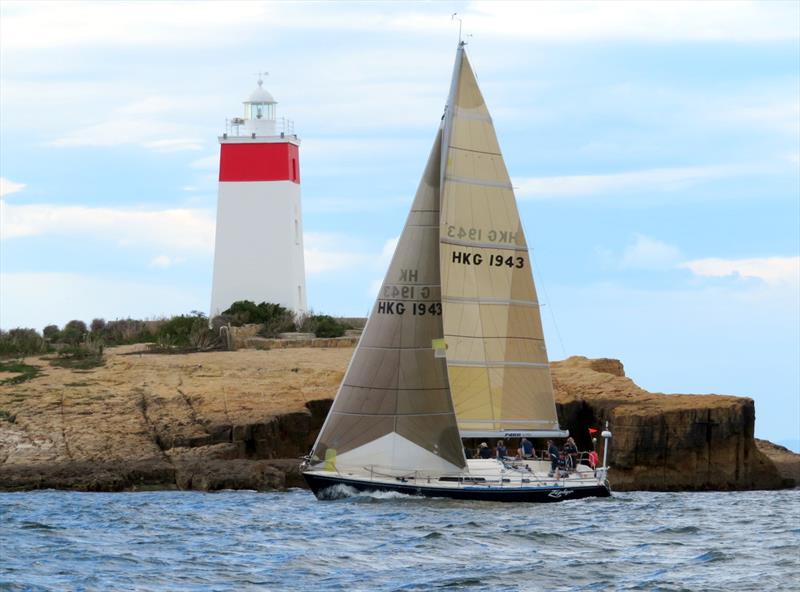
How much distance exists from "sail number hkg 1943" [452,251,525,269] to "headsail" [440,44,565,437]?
0.02 metres

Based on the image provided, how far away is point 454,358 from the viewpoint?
98.8ft

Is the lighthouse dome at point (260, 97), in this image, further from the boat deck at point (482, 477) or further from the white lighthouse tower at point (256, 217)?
the boat deck at point (482, 477)

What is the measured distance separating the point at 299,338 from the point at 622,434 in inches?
506

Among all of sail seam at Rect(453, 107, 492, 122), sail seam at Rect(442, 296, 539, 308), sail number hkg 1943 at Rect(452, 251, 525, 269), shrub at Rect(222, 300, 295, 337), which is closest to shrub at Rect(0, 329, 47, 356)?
shrub at Rect(222, 300, 295, 337)

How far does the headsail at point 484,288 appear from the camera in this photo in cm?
3003

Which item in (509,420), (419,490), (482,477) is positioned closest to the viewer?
(419,490)

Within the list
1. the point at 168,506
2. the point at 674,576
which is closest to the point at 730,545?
the point at 674,576

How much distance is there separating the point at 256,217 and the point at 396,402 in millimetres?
19951

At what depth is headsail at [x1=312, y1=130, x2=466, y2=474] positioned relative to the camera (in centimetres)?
2828

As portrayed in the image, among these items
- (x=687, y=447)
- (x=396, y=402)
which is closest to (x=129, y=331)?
(x=687, y=447)

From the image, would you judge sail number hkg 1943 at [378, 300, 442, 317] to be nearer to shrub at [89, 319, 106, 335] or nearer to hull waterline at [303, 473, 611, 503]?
hull waterline at [303, 473, 611, 503]

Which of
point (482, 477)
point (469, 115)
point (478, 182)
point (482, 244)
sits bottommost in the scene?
point (482, 477)

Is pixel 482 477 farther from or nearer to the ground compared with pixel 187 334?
nearer to the ground

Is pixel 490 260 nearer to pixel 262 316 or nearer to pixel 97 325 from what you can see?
pixel 262 316
